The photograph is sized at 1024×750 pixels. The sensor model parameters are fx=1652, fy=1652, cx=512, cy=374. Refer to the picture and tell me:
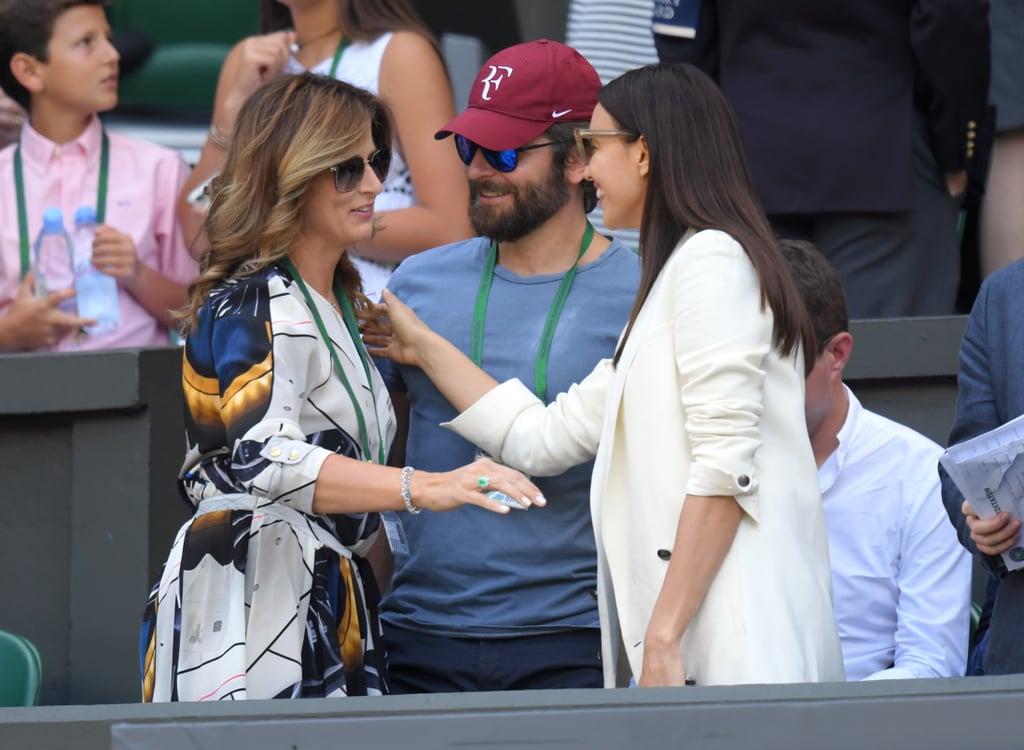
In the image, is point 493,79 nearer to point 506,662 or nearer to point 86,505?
point 506,662

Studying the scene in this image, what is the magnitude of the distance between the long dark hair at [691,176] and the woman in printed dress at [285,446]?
1.73 ft

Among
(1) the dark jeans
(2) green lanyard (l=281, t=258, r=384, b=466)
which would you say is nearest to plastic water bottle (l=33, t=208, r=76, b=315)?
(2) green lanyard (l=281, t=258, r=384, b=466)

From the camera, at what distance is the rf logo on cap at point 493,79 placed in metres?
3.59

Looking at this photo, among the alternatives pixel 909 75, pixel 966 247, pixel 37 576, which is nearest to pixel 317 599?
pixel 37 576

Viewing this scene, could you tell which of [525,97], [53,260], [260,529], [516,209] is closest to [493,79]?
[525,97]

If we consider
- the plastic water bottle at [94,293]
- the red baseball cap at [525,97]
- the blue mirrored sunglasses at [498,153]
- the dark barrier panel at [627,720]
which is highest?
the red baseball cap at [525,97]

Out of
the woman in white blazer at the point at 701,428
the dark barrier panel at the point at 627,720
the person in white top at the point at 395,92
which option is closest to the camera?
the dark barrier panel at the point at 627,720

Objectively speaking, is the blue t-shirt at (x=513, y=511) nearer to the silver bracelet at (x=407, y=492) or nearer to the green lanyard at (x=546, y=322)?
the green lanyard at (x=546, y=322)

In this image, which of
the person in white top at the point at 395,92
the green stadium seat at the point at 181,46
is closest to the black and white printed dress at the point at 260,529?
the person in white top at the point at 395,92

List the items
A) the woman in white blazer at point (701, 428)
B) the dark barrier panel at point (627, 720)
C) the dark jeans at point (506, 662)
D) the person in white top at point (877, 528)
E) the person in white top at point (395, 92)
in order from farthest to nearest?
the person in white top at point (395, 92) < the person in white top at point (877, 528) < the dark jeans at point (506, 662) < the woman in white blazer at point (701, 428) < the dark barrier panel at point (627, 720)

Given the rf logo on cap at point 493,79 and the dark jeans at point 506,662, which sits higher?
the rf logo on cap at point 493,79

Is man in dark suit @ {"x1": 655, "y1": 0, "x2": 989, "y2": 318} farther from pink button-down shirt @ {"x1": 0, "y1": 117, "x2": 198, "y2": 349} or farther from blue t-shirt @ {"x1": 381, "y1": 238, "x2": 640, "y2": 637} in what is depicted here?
pink button-down shirt @ {"x1": 0, "y1": 117, "x2": 198, "y2": 349}

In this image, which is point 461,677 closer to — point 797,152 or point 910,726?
point 910,726

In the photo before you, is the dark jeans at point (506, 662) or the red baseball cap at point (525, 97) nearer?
the dark jeans at point (506, 662)
